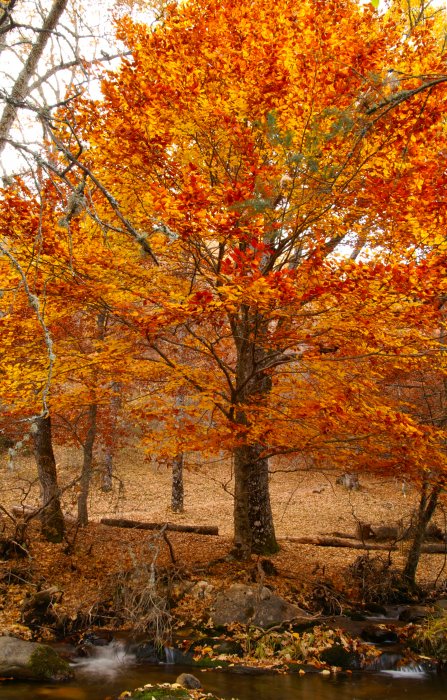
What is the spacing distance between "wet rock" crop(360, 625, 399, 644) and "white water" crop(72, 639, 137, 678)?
3.71m

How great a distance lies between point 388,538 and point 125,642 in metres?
10.2

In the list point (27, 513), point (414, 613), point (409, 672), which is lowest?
point (409, 672)

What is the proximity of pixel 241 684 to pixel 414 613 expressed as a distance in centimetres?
425

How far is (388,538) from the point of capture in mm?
15797

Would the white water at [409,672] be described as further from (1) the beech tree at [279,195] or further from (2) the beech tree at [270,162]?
(2) the beech tree at [270,162]

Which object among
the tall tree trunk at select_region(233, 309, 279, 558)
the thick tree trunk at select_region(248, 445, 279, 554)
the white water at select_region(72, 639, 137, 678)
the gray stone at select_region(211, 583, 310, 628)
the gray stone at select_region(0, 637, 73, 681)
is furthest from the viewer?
the thick tree trunk at select_region(248, 445, 279, 554)

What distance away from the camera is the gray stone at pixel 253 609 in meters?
8.38

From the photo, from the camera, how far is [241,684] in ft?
22.4

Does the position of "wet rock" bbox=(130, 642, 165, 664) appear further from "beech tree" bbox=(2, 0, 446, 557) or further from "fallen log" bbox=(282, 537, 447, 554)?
"fallen log" bbox=(282, 537, 447, 554)

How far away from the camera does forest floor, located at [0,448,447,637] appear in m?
9.20

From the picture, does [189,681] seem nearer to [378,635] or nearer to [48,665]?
[48,665]

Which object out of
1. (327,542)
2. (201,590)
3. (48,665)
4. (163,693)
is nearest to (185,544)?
(201,590)

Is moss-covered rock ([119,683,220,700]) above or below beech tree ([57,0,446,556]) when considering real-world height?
below

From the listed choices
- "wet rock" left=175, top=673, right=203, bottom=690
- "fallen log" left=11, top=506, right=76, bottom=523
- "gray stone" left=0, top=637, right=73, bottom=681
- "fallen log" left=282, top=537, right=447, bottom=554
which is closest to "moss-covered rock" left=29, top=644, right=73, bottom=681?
"gray stone" left=0, top=637, right=73, bottom=681
